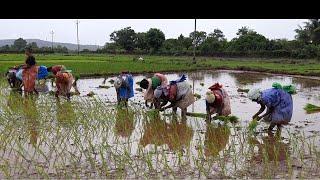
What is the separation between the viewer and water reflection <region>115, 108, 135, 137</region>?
6.77 metres

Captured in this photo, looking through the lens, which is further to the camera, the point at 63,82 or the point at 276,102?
the point at 63,82

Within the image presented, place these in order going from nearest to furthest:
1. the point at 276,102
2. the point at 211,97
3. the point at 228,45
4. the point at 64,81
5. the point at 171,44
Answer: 1. the point at 276,102
2. the point at 211,97
3. the point at 64,81
4. the point at 228,45
5. the point at 171,44

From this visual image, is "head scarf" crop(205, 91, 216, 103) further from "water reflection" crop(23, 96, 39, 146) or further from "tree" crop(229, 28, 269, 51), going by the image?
"tree" crop(229, 28, 269, 51)

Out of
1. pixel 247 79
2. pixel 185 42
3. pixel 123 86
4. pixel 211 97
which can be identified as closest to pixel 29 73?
pixel 123 86

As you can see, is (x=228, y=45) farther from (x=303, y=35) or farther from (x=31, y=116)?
(x=31, y=116)

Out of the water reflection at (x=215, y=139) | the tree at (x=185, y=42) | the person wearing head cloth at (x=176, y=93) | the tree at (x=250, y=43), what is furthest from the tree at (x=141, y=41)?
the water reflection at (x=215, y=139)

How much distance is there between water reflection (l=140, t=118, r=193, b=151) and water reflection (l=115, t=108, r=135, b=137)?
27cm

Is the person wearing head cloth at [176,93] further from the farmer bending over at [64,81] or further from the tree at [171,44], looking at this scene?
the tree at [171,44]

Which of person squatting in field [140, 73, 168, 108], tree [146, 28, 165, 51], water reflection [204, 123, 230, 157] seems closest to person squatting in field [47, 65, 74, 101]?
person squatting in field [140, 73, 168, 108]

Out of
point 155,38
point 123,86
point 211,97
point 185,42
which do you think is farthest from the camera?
point 185,42

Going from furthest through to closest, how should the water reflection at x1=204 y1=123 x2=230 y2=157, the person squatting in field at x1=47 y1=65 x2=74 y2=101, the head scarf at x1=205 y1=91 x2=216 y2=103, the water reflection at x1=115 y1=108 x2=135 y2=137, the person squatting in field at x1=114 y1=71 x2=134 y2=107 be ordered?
the person squatting in field at x1=47 y1=65 x2=74 y2=101 → the person squatting in field at x1=114 y1=71 x2=134 y2=107 → the head scarf at x1=205 y1=91 x2=216 y2=103 → the water reflection at x1=115 y1=108 x2=135 y2=137 → the water reflection at x1=204 y1=123 x2=230 y2=157

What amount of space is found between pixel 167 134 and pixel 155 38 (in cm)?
4442

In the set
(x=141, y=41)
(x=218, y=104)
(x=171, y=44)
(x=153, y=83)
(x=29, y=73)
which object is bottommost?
(x=218, y=104)

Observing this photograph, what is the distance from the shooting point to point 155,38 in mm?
50500
